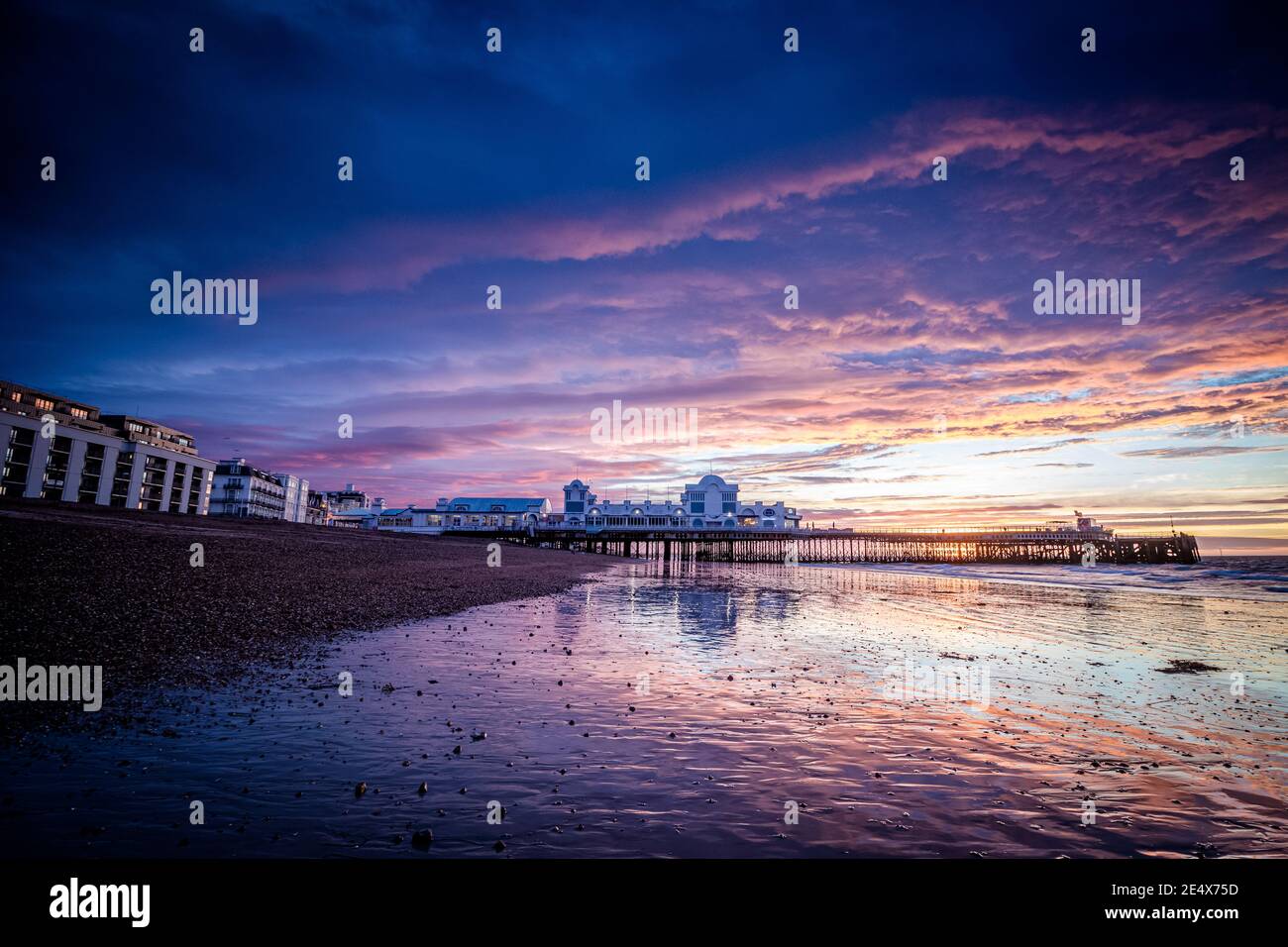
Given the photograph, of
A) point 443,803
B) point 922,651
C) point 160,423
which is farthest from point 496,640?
point 160,423

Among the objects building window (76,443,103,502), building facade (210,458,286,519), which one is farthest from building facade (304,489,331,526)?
building window (76,443,103,502)

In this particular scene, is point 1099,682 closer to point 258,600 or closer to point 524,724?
point 524,724

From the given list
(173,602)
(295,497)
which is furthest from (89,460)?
(173,602)

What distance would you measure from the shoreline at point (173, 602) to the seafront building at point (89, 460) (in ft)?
182

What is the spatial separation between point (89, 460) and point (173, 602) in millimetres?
89976

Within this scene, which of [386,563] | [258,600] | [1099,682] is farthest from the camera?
[386,563]

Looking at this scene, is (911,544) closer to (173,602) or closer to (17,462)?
(173,602)

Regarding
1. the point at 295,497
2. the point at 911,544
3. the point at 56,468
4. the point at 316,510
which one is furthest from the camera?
the point at 316,510

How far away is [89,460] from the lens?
79875mm

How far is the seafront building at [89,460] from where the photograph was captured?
231ft
